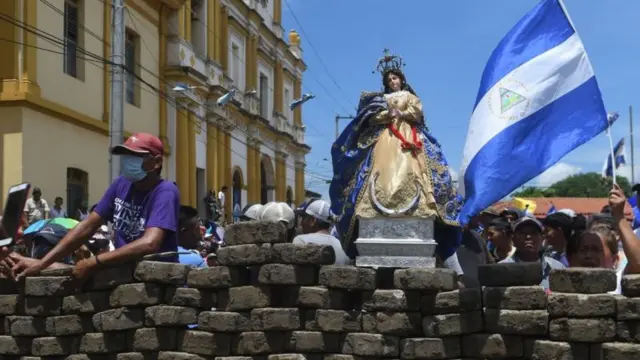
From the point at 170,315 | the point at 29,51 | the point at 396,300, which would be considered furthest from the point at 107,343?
the point at 29,51

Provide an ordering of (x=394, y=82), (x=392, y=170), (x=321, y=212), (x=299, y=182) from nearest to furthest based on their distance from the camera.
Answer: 1. (x=392, y=170)
2. (x=394, y=82)
3. (x=321, y=212)
4. (x=299, y=182)

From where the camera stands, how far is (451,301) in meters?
4.11

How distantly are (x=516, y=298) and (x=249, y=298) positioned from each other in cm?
138

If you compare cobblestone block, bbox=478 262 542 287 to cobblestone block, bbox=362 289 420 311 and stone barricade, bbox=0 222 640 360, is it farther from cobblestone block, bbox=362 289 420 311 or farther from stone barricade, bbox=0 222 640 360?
cobblestone block, bbox=362 289 420 311

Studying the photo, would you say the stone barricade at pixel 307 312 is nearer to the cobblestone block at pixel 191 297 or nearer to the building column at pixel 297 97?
the cobblestone block at pixel 191 297

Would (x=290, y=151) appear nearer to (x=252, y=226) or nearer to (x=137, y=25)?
(x=137, y=25)

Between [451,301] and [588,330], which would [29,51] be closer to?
[451,301]

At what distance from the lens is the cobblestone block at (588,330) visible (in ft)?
12.5

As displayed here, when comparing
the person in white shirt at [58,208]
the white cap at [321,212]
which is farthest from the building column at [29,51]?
the white cap at [321,212]

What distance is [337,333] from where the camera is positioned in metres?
4.29

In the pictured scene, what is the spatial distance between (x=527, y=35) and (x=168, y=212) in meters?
2.66

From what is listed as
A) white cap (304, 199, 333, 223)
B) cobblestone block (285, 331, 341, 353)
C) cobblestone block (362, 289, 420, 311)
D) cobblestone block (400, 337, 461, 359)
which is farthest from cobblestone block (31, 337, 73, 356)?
white cap (304, 199, 333, 223)

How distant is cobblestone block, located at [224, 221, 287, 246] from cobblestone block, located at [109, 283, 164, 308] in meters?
0.49

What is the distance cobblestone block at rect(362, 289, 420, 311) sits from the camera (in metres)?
4.18
